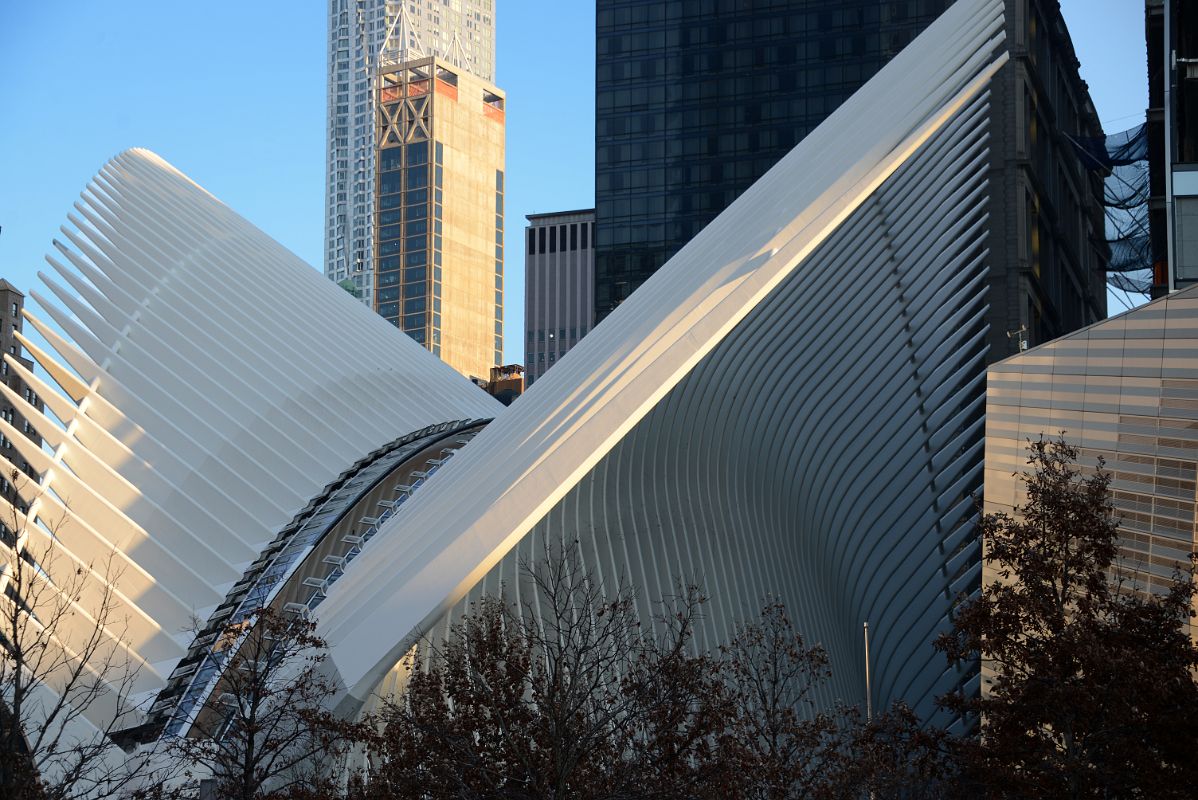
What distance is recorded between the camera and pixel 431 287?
190500 millimetres

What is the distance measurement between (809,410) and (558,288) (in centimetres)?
11907

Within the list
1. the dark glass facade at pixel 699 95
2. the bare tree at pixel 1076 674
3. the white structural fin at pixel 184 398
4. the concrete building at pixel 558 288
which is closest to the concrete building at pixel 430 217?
the concrete building at pixel 558 288

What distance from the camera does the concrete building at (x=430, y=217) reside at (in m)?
191

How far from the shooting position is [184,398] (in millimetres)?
30109

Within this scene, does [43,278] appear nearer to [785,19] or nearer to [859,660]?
[859,660]

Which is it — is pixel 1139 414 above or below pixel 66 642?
above

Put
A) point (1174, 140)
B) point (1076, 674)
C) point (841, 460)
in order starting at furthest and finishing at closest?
point (1174, 140), point (841, 460), point (1076, 674)

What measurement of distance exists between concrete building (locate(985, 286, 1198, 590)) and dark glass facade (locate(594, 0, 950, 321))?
74618mm

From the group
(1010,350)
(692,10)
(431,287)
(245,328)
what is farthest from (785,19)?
(431,287)

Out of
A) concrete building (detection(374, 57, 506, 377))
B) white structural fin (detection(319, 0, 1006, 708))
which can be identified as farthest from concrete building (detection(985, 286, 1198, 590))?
concrete building (detection(374, 57, 506, 377))

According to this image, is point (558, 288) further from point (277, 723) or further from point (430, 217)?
point (277, 723)

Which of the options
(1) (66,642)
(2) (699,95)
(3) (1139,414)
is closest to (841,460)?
(3) (1139,414)

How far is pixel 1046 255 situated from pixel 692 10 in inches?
2111

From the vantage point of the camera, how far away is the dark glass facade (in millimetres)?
95312
